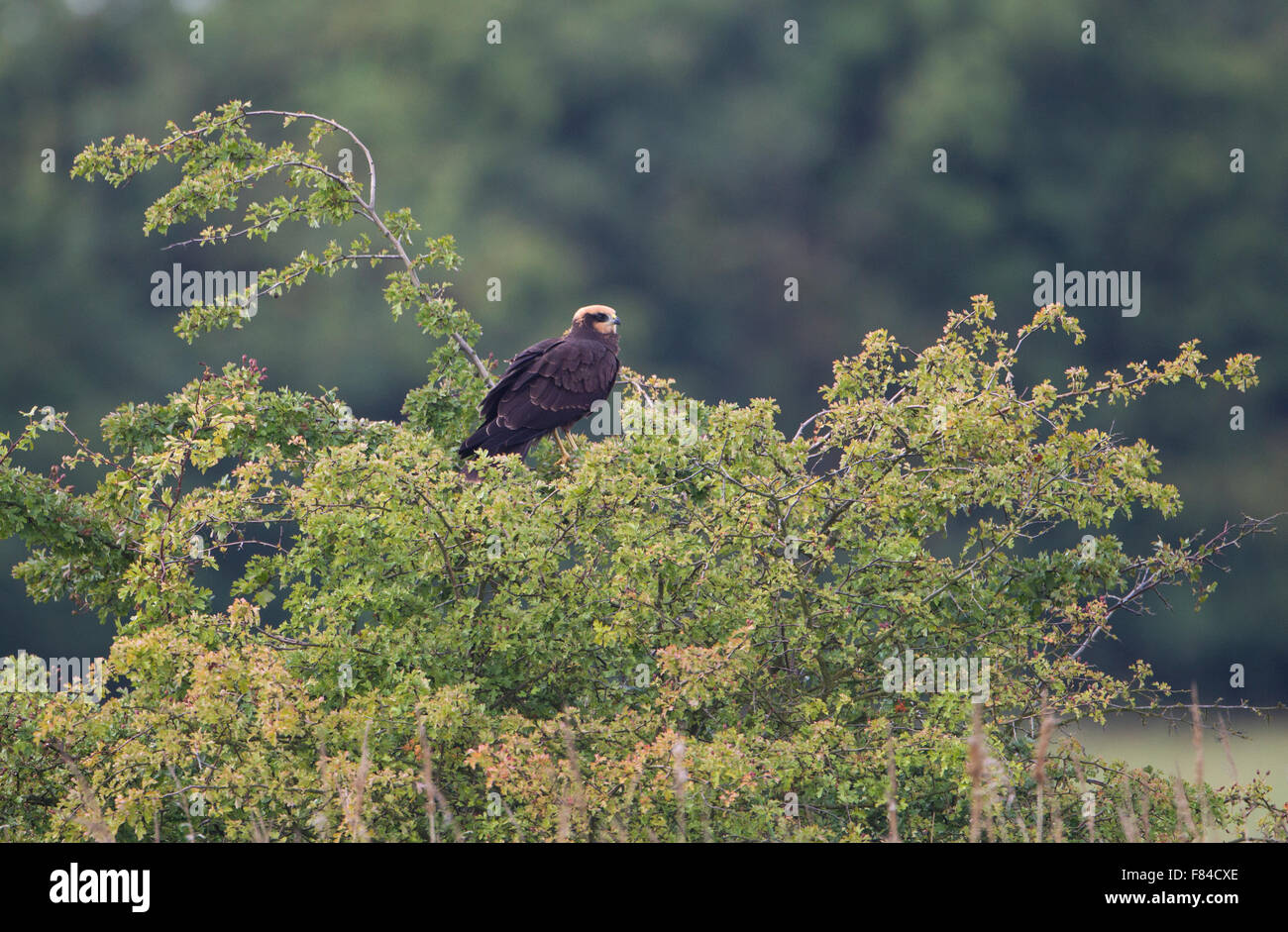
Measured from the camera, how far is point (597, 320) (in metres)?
9.00

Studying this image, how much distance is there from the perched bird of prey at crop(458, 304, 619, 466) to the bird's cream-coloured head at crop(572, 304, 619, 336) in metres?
0.24

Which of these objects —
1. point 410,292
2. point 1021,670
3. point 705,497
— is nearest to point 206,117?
point 410,292

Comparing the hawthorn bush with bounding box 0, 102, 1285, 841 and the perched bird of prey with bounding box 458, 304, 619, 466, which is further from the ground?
the perched bird of prey with bounding box 458, 304, 619, 466

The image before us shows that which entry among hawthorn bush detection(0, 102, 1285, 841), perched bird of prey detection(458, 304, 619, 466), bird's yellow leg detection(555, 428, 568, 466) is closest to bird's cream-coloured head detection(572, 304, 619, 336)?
A: perched bird of prey detection(458, 304, 619, 466)

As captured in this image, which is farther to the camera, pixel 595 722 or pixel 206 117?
pixel 206 117

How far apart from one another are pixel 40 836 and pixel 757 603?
2953 mm

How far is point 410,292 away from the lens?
696cm

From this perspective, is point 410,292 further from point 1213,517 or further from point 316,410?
point 1213,517

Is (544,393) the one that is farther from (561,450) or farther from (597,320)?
(597,320)

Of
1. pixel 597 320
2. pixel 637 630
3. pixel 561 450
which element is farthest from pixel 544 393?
pixel 637 630

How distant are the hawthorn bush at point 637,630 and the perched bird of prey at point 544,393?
981mm

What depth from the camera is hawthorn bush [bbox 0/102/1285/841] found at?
16.4ft

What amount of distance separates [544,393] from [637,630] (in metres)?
2.55

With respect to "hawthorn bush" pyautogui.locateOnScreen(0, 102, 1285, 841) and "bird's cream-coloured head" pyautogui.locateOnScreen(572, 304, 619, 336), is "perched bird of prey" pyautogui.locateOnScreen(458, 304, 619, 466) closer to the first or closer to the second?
"bird's cream-coloured head" pyautogui.locateOnScreen(572, 304, 619, 336)
